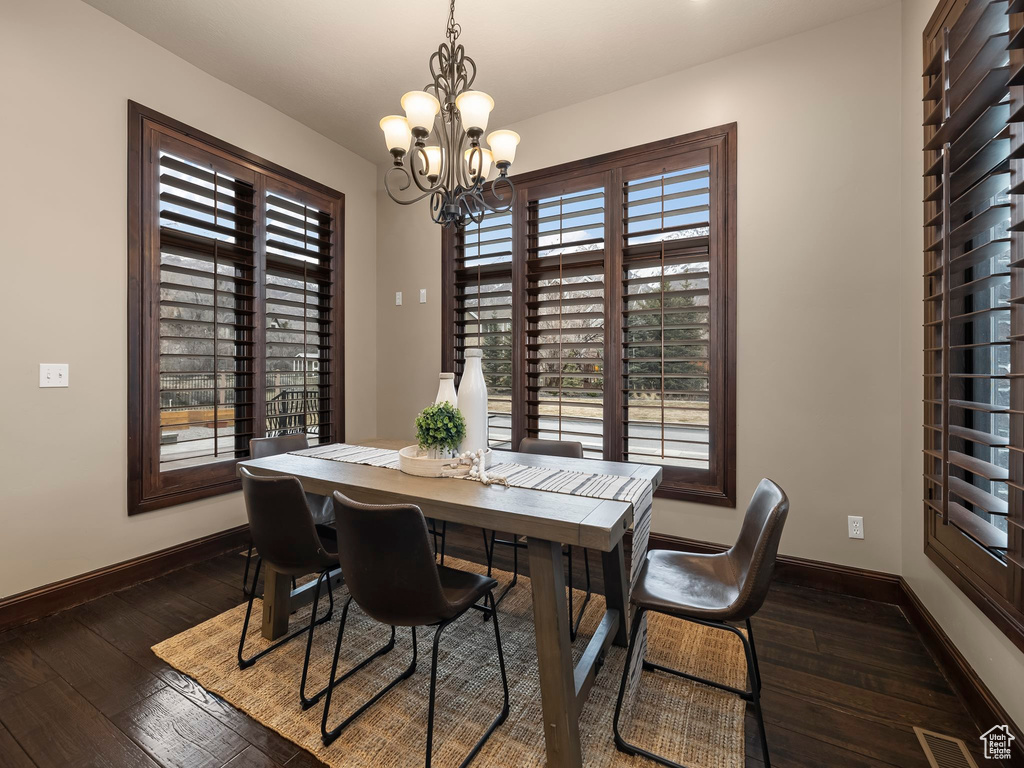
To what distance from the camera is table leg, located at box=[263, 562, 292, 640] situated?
199 cm

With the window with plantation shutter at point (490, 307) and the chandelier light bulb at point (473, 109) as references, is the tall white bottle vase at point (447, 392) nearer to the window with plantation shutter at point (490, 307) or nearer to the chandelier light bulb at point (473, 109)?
the chandelier light bulb at point (473, 109)

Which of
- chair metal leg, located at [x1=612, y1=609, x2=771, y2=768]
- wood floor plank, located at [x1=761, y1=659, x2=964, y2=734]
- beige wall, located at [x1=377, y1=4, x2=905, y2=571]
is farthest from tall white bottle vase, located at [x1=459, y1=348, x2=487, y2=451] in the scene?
beige wall, located at [x1=377, y1=4, x2=905, y2=571]

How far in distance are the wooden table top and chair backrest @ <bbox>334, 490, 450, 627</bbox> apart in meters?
0.20

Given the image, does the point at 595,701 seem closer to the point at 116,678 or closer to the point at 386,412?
the point at 116,678

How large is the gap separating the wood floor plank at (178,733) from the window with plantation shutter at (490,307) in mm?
2239

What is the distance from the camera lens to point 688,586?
1.54m

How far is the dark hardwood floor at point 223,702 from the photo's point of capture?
4.65 ft

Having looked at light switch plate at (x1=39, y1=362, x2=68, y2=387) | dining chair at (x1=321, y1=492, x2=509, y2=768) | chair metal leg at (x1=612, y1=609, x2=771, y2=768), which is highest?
light switch plate at (x1=39, y1=362, x2=68, y2=387)

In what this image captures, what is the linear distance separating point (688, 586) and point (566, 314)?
2.02 m

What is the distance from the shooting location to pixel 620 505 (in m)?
1.42

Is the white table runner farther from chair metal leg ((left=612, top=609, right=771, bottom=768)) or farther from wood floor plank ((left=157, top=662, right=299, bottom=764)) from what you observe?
wood floor plank ((left=157, top=662, right=299, bottom=764))

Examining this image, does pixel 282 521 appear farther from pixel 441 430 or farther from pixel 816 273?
pixel 816 273

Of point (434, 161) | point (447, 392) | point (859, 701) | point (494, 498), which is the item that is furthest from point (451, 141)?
point (859, 701)

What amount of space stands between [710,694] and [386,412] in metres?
3.14
